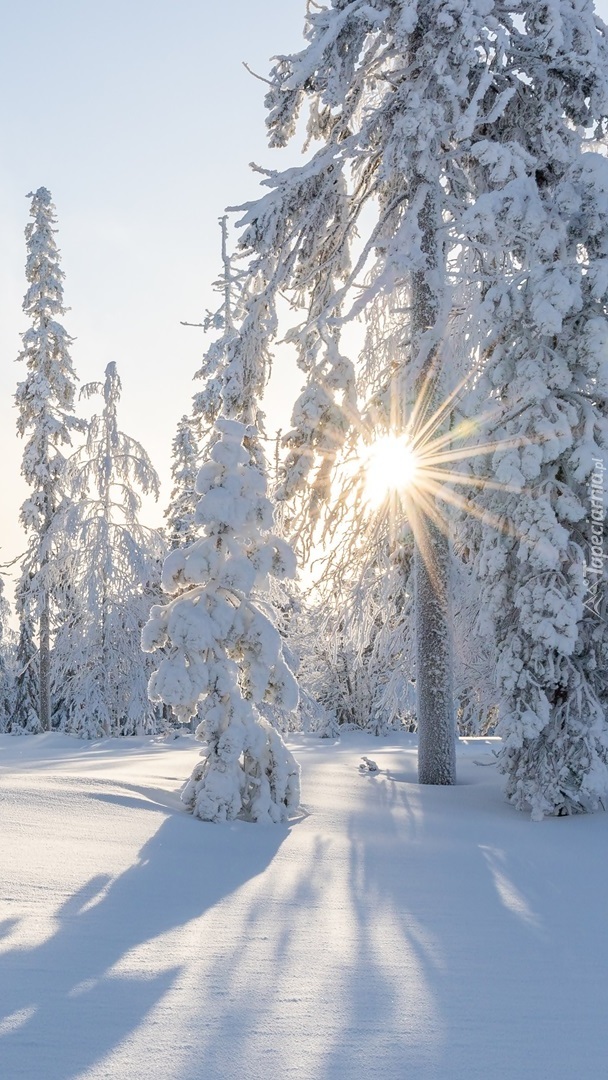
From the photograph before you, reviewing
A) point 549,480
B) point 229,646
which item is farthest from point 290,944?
point 549,480

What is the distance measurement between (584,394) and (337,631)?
4.88 meters

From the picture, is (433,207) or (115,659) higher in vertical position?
(433,207)

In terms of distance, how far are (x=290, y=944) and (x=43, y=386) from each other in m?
21.3

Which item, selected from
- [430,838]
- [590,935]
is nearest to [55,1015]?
[590,935]

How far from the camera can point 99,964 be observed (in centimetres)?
331

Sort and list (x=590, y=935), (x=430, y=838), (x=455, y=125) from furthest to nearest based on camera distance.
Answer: (x=455, y=125), (x=430, y=838), (x=590, y=935)

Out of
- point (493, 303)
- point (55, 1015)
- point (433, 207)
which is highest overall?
point (433, 207)

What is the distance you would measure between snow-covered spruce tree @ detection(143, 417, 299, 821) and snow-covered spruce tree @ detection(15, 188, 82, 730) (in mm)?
16251

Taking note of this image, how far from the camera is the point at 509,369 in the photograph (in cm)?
879

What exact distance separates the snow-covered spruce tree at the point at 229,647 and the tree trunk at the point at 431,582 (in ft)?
8.95

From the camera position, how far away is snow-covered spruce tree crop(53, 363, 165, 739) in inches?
776

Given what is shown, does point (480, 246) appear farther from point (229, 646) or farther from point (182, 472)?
point (182, 472)

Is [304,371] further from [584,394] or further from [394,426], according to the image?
[584,394]

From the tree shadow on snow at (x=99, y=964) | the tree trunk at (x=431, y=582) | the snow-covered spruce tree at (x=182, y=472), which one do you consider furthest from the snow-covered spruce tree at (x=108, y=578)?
the tree shadow on snow at (x=99, y=964)
